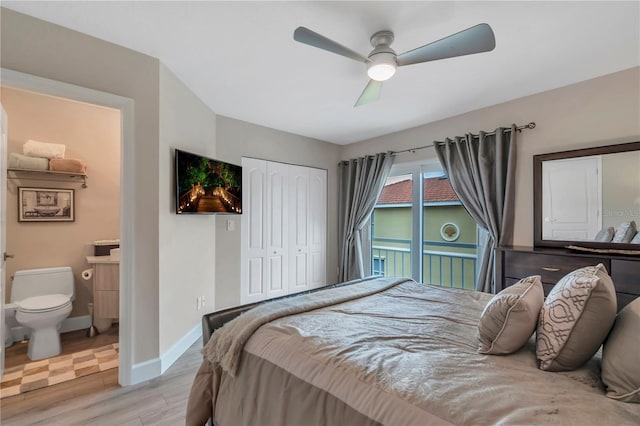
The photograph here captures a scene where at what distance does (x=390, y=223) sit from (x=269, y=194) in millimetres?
1829

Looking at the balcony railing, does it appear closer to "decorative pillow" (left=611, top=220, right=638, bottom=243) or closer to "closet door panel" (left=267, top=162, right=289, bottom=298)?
"decorative pillow" (left=611, top=220, right=638, bottom=243)

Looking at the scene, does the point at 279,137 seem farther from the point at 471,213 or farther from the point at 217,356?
the point at 217,356

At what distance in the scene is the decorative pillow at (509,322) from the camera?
1.14m

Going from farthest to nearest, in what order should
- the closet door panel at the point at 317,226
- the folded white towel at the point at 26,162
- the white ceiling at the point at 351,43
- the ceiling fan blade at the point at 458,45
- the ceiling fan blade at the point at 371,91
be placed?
the closet door panel at the point at 317,226 < the folded white towel at the point at 26,162 < the ceiling fan blade at the point at 371,91 < the white ceiling at the point at 351,43 < the ceiling fan blade at the point at 458,45

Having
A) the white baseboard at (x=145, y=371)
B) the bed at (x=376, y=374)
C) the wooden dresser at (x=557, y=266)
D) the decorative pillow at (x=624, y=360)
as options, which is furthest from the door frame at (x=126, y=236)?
the wooden dresser at (x=557, y=266)

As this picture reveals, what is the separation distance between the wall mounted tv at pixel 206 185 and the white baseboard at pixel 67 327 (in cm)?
199

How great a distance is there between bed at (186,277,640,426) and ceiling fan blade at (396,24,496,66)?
4.93ft

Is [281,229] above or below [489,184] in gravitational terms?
below

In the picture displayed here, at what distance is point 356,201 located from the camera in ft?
14.5

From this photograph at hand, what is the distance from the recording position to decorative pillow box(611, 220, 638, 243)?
90.3 inches

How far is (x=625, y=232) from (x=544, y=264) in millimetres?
645

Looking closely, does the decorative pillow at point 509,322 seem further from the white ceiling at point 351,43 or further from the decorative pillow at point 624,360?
the white ceiling at point 351,43

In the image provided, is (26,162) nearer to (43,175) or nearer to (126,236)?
(43,175)

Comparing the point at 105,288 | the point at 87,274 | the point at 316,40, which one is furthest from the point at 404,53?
the point at 87,274
